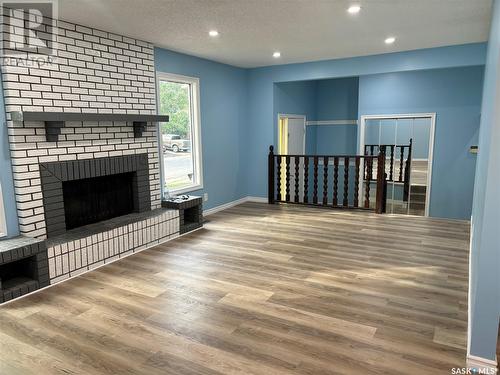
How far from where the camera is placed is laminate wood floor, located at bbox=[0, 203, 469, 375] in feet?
7.40

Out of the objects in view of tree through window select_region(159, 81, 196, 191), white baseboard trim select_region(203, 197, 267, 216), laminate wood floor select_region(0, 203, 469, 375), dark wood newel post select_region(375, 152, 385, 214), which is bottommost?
laminate wood floor select_region(0, 203, 469, 375)

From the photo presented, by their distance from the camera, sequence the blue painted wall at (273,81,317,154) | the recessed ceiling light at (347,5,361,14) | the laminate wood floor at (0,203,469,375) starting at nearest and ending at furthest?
the laminate wood floor at (0,203,469,375) < the recessed ceiling light at (347,5,361,14) < the blue painted wall at (273,81,317,154)

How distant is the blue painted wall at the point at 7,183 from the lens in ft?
10.8

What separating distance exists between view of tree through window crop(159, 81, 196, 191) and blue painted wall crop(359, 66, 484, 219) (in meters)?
3.78

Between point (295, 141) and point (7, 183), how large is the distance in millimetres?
5700

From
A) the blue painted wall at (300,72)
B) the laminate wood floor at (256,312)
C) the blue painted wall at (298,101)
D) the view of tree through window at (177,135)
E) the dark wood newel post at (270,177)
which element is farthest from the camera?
the blue painted wall at (298,101)

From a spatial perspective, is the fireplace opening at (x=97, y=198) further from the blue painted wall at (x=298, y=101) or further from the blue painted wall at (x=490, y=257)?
the blue painted wall at (x=490, y=257)

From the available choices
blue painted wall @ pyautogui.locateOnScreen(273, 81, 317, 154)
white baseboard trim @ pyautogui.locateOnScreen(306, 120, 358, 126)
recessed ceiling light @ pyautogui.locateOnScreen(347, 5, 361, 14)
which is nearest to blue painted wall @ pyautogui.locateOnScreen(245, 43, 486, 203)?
blue painted wall @ pyautogui.locateOnScreen(273, 81, 317, 154)

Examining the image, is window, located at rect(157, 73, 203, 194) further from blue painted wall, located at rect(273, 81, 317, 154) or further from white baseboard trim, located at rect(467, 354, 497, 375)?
white baseboard trim, located at rect(467, 354, 497, 375)

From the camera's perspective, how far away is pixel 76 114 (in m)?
3.61

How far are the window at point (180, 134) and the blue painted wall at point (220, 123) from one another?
0.13m

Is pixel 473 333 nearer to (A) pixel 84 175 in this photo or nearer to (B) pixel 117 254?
(B) pixel 117 254

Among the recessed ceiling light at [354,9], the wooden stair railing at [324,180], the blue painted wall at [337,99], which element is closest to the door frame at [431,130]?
the wooden stair railing at [324,180]

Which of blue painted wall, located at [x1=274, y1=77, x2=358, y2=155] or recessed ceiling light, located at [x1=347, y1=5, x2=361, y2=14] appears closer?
recessed ceiling light, located at [x1=347, y1=5, x2=361, y2=14]
